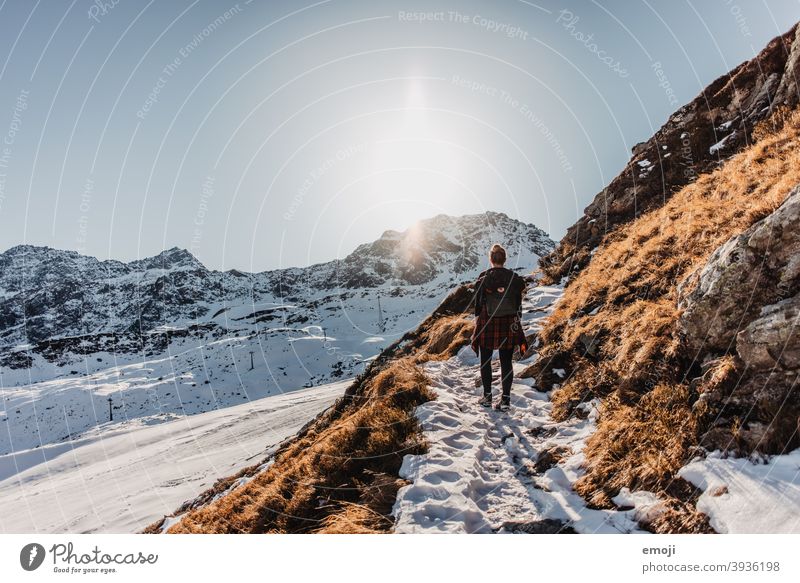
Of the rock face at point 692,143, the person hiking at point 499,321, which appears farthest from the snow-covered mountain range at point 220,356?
the person hiking at point 499,321

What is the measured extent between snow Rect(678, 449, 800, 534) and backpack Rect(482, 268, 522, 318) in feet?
14.5

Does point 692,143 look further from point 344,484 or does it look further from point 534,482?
point 344,484

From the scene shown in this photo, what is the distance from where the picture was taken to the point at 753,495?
10.3 ft

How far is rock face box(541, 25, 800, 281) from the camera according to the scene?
11.3m

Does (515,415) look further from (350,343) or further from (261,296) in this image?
(261,296)

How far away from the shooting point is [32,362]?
101 m

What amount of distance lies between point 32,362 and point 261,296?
299 ft

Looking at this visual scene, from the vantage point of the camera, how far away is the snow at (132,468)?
18938 mm

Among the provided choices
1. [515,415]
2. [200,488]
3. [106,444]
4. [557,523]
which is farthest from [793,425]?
[106,444]

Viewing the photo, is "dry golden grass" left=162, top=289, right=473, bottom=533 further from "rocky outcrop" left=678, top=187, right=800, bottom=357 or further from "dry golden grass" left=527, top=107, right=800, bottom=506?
"rocky outcrop" left=678, top=187, right=800, bottom=357

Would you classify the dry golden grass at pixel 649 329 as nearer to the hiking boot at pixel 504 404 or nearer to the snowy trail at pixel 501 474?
the snowy trail at pixel 501 474

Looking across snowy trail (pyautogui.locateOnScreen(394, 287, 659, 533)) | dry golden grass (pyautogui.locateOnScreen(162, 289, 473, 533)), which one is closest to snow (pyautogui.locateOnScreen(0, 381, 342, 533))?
dry golden grass (pyautogui.locateOnScreen(162, 289, 473, 533))

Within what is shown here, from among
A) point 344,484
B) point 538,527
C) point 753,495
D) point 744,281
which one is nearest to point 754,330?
point 744,281

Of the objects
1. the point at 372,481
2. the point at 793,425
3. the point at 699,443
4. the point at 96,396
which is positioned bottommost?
the point at 96,396
